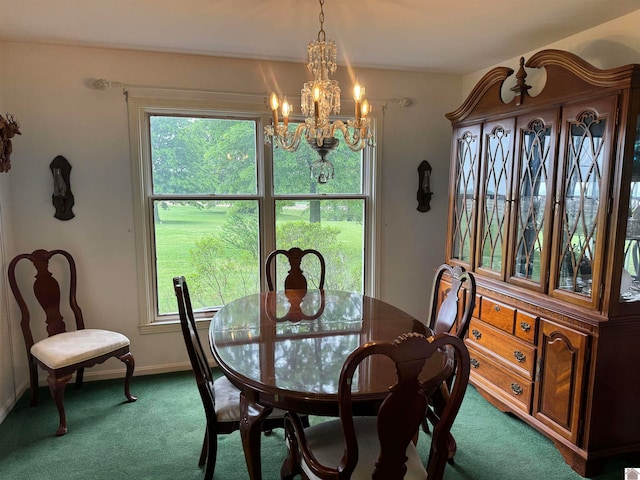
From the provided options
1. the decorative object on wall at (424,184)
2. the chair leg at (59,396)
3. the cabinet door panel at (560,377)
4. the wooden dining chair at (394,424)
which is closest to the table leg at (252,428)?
the wooden dining chair at (394,424)

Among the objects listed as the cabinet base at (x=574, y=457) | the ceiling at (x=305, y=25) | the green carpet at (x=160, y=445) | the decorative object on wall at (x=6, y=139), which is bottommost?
the green carpet at (x=160, y=445)

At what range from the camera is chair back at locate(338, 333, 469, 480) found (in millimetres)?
1174

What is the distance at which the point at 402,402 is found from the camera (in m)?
1.24

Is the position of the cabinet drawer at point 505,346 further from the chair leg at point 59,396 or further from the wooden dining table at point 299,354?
the chair leg at point 59,396

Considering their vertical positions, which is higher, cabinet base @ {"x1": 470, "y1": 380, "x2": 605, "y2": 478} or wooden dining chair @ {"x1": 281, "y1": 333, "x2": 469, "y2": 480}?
wooden dining chair @ {"x1": 281, "y1": 333, "x2": 469, "y2": 480}

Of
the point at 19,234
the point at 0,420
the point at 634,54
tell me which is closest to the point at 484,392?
the point at 634,54

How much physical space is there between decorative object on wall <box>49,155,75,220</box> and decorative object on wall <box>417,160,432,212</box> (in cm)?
276

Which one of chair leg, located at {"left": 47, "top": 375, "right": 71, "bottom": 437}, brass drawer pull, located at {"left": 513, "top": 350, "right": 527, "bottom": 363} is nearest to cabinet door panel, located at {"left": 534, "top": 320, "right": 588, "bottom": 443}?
brass drawer pull, located at {"left": 513, "top": 350, "right": 527, "bottom": 363}

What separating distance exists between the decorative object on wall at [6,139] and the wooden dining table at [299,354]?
5.63 feet

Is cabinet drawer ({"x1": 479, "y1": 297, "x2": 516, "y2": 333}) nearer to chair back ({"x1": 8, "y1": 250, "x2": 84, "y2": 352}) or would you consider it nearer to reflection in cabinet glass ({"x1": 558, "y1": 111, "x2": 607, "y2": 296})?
reflection in cabinet glass ({"x1": 558, "y1": 111, "x2": 607, "y2": 296})

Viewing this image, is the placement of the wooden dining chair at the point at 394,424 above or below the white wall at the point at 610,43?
below

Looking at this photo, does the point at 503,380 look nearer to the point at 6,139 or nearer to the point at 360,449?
the point at 360,449

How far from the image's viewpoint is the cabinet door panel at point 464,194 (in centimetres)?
304

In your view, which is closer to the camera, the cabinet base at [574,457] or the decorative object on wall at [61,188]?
the cabinet base at [574,457]
